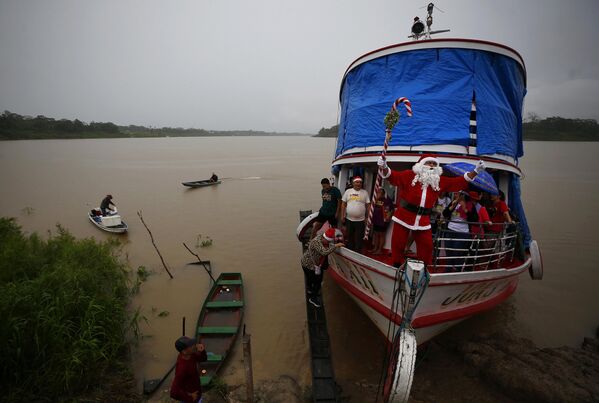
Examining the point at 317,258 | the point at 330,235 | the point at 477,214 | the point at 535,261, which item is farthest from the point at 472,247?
the point at 317,258

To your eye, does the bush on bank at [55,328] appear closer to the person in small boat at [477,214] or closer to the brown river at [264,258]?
the brown river at [264,258]

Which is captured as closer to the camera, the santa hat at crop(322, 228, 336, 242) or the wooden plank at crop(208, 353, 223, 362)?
the wooden plank at crop(208, 353, 223, 362)

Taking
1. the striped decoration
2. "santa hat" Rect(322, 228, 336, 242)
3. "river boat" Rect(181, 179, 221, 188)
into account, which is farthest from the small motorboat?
the striped decoration

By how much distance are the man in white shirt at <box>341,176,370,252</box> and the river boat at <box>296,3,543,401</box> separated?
25 centimetres

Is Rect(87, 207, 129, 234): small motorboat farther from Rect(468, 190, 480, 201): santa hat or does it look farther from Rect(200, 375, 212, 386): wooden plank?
Rect(468, 190, 480, 201): santa hat

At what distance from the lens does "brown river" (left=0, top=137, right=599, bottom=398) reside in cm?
538

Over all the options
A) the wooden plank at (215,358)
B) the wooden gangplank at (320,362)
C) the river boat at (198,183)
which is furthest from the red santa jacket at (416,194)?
the river boat at (198,183)

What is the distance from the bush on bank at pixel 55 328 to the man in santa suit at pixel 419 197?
179 inches

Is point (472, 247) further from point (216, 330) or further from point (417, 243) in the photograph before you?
point (216, 330)

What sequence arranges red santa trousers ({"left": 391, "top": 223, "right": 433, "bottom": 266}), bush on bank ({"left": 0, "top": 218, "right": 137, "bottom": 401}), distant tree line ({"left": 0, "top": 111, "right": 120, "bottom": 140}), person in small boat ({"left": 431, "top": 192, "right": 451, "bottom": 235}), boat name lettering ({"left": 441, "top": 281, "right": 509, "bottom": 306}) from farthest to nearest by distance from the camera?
distant tree line ({"left": 0, "top": 111, "right": 120, "bottom": 140}), person in small boat ({"left": 431, "top": 192, "right": 451, "bottom": 235}), boat name lettering ({"left": 441, "top": 281, "right": 509, "bottom": 306}), red santa trousers ({"left": 391, "top": 223, "right": 433, "bottom": 266}), bush on bank ({"left": 0, "top": 218, "right": 137, "bottom": 401})

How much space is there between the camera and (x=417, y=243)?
411cm

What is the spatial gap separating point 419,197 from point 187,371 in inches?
137

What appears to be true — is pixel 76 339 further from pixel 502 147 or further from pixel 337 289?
pixel 502 147

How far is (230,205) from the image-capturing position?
1595 cm
